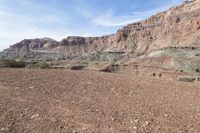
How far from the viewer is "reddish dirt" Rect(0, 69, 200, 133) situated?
5688 millimetres

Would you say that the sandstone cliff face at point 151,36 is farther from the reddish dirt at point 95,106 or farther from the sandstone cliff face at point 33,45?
the reddish dirt at point 95,106

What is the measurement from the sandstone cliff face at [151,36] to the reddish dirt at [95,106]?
7071 cm

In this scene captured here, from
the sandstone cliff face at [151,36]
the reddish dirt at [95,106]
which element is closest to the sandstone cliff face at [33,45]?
the sandstone cliff face at [151,36]

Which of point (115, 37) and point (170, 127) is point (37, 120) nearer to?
point (170, 127)

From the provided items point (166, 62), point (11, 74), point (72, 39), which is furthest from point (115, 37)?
point (11, 74)

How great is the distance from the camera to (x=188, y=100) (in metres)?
7.89

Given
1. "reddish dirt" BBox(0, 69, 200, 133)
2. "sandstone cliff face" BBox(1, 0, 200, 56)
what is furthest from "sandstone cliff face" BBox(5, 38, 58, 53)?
"reddish dirt" BBox(0, 69, 200, 133)

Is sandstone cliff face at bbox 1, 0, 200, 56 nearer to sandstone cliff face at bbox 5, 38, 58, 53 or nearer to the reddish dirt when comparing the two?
sandstone cliff face at bbox 5, 38, 58, 53

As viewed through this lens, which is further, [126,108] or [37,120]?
[126,108]

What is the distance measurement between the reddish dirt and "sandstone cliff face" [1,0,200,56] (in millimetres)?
70711

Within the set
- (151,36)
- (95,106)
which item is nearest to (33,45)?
(151,36)

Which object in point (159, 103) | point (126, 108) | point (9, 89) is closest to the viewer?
point (126, 108)

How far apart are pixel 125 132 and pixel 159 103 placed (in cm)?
234

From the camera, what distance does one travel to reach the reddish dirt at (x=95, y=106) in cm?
569
